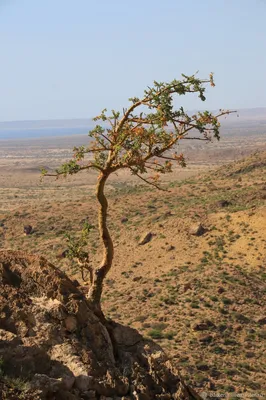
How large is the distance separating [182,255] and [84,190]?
5178 centimetres

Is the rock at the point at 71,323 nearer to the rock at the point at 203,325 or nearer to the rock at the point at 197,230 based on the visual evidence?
the rock at the point at 203,325

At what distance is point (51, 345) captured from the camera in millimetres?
8383

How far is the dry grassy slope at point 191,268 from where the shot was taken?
18703 millimetres

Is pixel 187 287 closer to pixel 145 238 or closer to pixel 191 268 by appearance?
pixel 191 268

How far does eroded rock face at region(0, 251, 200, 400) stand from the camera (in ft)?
25.7

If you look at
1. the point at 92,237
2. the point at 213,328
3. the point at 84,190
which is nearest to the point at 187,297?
the point at 213,328

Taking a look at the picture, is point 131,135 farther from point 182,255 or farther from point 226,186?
point 226,186

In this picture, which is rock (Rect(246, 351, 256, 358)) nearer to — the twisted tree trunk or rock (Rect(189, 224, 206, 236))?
the twisted tree trunk

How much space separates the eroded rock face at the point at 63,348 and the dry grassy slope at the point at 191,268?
7820 mm

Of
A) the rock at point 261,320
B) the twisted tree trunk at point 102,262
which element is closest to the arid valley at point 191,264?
the rock at point 261,320

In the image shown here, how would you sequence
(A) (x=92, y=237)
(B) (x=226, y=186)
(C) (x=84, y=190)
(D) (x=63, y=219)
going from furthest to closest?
(C) (x=84, y=190) < (B) (x=226, y=186) < (D) (x=63, y=219) < (A) (x=92, y=237)

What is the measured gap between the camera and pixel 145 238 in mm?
31500

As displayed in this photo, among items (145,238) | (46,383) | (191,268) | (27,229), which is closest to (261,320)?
(191,268)

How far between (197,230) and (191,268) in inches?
167
